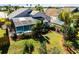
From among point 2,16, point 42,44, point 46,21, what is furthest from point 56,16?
point 2,16

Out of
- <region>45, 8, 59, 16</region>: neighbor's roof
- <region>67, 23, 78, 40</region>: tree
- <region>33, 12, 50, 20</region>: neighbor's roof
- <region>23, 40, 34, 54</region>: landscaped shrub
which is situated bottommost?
<region>23, 40, 34, 54</region>: landscaped shrub

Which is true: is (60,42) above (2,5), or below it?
below

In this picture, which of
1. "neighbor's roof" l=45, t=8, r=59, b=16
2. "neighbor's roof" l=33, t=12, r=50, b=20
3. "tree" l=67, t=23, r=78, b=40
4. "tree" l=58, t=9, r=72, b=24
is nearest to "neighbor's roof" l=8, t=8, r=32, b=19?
"neighbor's roof" l=33, t=12, r=50, b=20

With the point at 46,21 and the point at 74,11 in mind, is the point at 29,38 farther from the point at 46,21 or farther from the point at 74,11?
the point at 74,11

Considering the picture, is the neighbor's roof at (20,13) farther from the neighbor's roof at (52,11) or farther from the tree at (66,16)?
the tree at (66,16)

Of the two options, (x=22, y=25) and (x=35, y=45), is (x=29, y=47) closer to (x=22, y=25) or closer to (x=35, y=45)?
(x=35, y=45)

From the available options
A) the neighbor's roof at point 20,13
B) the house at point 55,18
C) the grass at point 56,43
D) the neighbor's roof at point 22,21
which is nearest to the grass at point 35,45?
the grass at point 56,43

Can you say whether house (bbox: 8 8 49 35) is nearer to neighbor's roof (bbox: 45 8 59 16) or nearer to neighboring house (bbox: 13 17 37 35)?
neighboring house (bbox: 13 17 37 35)
